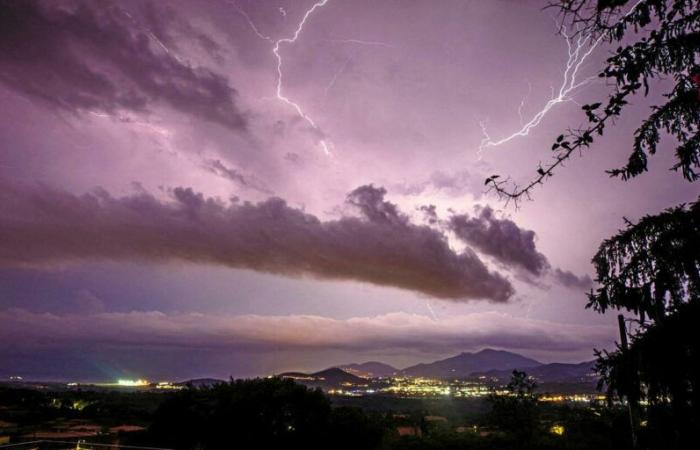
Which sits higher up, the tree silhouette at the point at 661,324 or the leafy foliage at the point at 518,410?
the tree silhouette at the point at 661,324

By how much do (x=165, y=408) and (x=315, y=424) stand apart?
7.19 metres

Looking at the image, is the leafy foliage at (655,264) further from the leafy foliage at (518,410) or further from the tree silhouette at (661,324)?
the leafy foliage at (518,410)

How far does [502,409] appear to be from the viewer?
95.6 feet

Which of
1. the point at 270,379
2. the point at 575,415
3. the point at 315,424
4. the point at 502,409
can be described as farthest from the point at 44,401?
the point at 575,415

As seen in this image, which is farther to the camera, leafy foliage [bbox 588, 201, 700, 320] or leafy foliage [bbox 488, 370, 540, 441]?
leafy foliage [bbox 488, 370, 540, 441]

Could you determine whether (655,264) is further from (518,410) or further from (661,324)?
(518,410)

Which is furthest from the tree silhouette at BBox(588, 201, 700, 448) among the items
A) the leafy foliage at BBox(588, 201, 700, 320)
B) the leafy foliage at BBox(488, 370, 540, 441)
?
the leafy foliage at BBox(488, 370, 540, 441)

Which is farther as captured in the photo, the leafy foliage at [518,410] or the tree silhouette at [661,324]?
the leafy foliage at [518,410]

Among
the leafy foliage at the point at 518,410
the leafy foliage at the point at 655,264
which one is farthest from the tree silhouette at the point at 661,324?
the leafy foliage at the point at 518,410

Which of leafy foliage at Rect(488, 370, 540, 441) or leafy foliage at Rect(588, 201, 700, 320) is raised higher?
leafy foliage at Rect(588, 201, 700, 320)

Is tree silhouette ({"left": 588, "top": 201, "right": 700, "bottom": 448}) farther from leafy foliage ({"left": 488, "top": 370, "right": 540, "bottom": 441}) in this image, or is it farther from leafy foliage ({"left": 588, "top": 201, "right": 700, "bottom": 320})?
leafy foliage ({"left": 488, "top": 370, "right": 540, "bottom": 441})

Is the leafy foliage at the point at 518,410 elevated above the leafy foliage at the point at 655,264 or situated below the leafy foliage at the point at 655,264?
below

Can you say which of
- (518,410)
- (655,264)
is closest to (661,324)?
(655,264)

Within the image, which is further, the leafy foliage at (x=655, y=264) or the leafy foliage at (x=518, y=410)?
the leafy foliage at (x=518, y=410)
